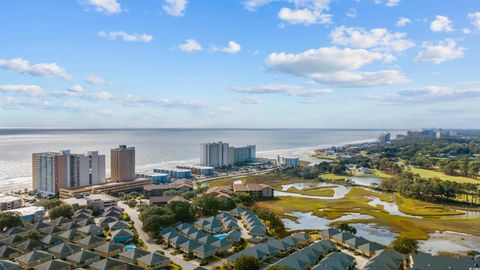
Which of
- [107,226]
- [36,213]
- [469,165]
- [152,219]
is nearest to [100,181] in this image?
[36,213]

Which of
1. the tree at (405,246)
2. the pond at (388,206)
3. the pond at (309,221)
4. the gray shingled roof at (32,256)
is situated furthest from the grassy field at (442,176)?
the gray shingled roof at (32,256)

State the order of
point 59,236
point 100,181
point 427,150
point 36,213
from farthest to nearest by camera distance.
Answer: point 427,150 → point 100,181 → point 36,213 → point 59,236

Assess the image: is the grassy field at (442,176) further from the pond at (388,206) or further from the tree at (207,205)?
the tree at (207,205)

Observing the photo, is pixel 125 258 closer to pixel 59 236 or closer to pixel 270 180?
pixel 59 236

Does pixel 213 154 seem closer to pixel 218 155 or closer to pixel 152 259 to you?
pixel 218 155

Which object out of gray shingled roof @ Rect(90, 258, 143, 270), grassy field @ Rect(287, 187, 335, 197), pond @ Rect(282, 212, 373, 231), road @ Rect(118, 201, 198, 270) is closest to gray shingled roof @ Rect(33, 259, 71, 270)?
gray shingled roof @ Rect(90, 258, 143, 270)

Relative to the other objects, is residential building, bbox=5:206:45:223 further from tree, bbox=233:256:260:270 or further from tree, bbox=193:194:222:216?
tree, bbox=233:256:260:270

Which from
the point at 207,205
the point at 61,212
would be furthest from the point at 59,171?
the point at 207,205
